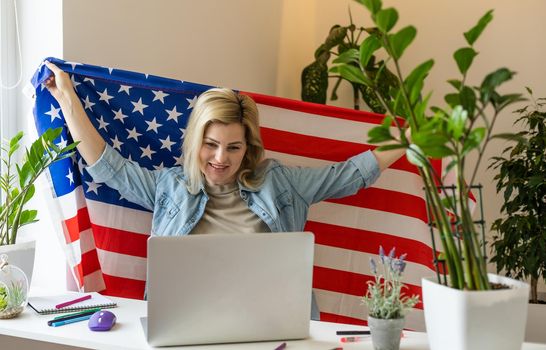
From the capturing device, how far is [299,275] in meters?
1.69

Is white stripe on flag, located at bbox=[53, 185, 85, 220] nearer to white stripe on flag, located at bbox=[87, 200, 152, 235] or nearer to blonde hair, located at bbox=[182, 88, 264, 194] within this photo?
white stripe on flag, located at bbox=[87, 200, 152, 235]

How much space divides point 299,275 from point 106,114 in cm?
118

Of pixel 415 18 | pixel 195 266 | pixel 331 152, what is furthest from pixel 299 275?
pixel 415 18

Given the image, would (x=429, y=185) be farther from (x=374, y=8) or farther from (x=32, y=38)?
(x=32, y=38)

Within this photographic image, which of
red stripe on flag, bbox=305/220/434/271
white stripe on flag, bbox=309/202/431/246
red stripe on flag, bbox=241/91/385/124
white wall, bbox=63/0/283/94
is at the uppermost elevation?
white wall, bbox=63/0/283/94

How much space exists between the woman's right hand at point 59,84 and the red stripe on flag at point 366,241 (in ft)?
3.20

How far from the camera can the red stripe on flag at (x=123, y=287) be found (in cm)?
260

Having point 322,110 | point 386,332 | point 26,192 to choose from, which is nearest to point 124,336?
Answer: point 386,332

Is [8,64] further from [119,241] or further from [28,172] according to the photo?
[119,241]

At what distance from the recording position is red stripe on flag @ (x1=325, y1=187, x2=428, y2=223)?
2.71m

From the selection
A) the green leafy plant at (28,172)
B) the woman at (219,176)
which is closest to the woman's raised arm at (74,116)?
the woman at (219,176)

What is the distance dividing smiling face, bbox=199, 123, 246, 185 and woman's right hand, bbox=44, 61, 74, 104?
0.48m

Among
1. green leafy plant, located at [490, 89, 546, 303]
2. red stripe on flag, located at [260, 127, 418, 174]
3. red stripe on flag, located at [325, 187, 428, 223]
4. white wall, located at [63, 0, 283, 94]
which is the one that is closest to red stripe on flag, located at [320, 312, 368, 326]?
red stripe on flag, located at [325, 187, 428, 223]

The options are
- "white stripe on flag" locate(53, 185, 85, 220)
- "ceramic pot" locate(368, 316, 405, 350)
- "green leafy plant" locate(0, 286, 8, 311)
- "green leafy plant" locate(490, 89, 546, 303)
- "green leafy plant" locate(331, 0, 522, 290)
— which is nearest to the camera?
"green leafy plant" locate(331, 0, 522, 290)
